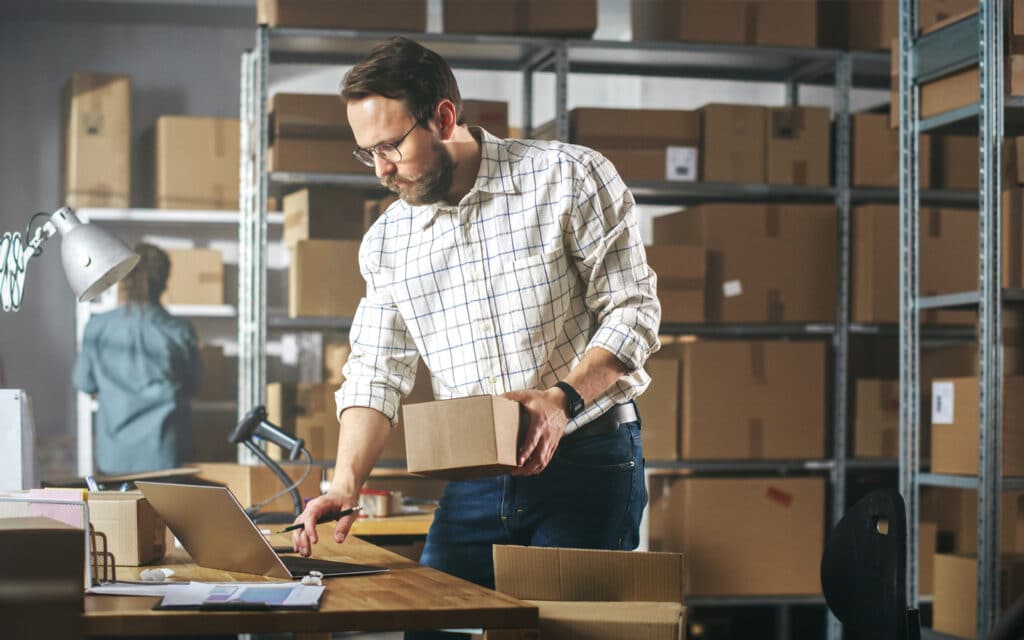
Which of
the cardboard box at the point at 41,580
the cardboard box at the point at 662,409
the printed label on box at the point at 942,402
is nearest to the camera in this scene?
the cardboard box at the point at 41,580

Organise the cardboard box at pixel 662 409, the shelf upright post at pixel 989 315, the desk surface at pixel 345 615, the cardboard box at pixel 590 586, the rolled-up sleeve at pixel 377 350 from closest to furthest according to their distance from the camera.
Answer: the desk surface at pixel 345 615 < the cardboard box at pixel 590 586 < the rolled-up sleeve at pixel 377 350 < the shelf upright post at pixel 989 315 < the cardboard box at pixel 662 409

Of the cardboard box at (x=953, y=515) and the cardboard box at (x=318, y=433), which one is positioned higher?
the cardboard box at (x=318, y=433)

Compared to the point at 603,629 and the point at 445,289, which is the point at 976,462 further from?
the point at 603,629

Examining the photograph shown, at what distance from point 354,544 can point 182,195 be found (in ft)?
14.3

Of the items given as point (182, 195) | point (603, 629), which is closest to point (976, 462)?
Result: point (603, 629)

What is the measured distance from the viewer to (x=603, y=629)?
1.54 metres

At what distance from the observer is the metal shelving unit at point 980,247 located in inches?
124

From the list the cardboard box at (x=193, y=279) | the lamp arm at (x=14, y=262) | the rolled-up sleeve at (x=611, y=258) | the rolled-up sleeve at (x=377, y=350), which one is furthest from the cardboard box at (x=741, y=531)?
the cardboard box at (x=193, y=279)

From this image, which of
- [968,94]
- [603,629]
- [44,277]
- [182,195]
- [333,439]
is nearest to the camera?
[603,629]

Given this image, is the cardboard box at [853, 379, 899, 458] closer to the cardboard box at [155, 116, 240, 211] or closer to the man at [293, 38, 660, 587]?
the man at [293, 38, 660, 587]

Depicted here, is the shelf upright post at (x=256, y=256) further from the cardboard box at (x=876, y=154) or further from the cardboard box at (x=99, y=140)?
the cardboard box at (x=99, y=140)

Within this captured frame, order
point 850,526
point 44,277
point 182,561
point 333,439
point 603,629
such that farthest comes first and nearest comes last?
point 44,277 → point 333,439 → point 182,561 → point 850,526 → point 603,629

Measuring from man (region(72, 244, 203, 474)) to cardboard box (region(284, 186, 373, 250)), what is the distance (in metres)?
1.70

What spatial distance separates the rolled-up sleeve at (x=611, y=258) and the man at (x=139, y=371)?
4118 millimetres
